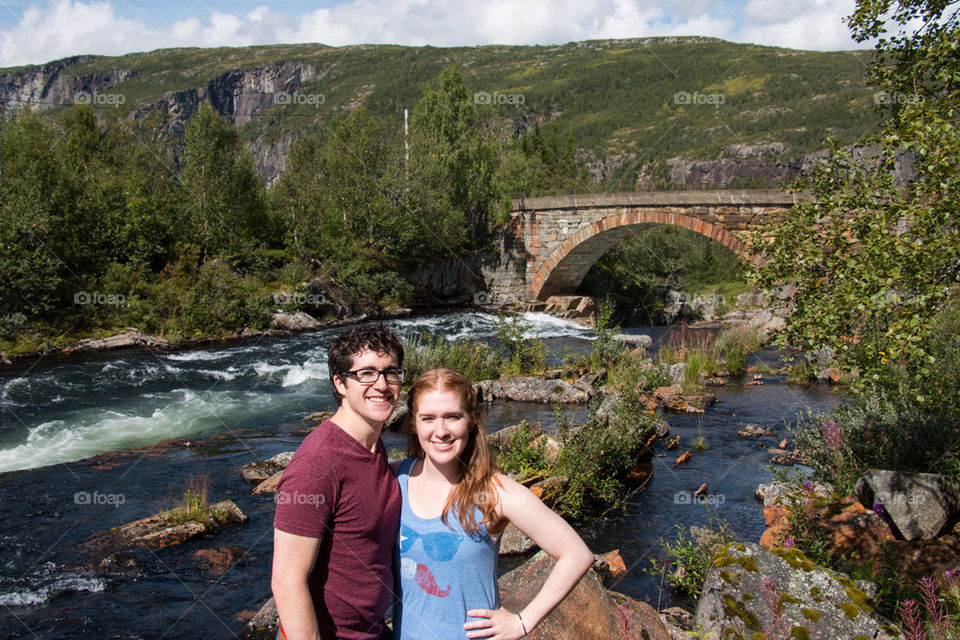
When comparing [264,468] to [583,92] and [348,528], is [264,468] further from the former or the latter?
[583,92]

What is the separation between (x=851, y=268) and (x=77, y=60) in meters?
239

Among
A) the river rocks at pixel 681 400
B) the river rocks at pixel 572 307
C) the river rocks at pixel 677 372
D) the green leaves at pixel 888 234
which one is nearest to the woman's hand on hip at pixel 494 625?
the green leaves at pixel 888 234

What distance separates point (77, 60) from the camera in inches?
7594

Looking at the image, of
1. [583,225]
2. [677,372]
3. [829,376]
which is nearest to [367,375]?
[677,372]

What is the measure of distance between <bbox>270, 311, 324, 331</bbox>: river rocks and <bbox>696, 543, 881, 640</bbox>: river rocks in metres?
19.4

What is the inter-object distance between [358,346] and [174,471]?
762cm

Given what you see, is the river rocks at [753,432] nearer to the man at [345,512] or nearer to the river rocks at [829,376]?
the river rocks at [829,376]

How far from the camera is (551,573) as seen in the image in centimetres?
208

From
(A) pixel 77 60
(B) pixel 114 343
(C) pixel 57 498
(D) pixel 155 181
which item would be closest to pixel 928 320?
(C) pixel 57 498

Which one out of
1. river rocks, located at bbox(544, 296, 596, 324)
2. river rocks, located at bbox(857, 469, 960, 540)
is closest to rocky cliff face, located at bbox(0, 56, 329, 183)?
river rocks, located at bbox(544, 296, 596, 324)

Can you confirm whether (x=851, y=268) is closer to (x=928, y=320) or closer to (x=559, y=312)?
(x=928, y=320)

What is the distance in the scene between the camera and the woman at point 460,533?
2104mm

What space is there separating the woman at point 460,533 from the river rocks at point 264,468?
21.1 ft

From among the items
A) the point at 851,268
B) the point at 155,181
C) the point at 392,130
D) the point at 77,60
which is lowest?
the point at 851,268
